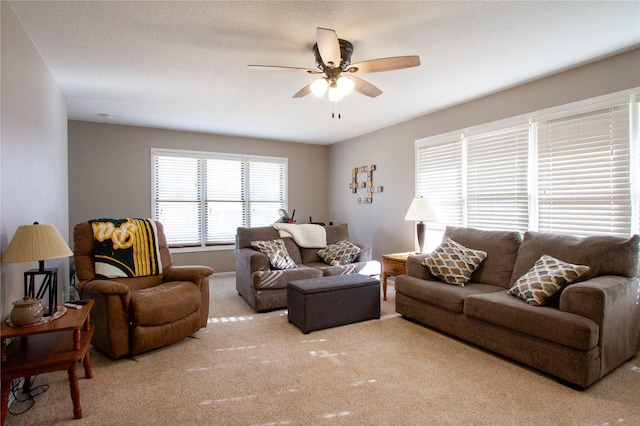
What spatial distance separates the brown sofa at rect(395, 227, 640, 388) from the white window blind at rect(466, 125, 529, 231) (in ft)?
1.32

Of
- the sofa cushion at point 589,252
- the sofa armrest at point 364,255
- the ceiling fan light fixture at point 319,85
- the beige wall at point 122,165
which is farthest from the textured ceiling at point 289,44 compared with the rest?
the sofa armrest at point 364,255

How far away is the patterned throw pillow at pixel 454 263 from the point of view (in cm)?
332

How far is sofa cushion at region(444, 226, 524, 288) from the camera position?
129 inches

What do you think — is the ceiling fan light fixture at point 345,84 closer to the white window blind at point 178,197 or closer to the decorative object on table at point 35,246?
the decorative object on table at point 35,246

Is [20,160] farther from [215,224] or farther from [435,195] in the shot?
[435,195]

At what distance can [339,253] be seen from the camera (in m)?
4.73

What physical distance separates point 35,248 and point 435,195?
4.20 metres

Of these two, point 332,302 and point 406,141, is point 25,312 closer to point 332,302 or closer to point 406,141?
point 332,302

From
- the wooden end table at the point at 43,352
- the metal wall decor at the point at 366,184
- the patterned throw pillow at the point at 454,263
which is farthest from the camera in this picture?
the metal wall decor at the point at 366,184

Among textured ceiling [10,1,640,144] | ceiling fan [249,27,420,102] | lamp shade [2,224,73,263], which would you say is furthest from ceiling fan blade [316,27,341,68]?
lamp shade [2,224,73,263]

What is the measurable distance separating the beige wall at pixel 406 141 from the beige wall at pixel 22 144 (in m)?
4.24

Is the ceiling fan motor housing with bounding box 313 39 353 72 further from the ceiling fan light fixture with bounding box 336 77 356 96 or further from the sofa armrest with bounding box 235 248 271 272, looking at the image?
the sofa armrest with bounding box 235 248 271 272

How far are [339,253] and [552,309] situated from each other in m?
2.69

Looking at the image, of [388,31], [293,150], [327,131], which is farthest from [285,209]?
[388,31]
